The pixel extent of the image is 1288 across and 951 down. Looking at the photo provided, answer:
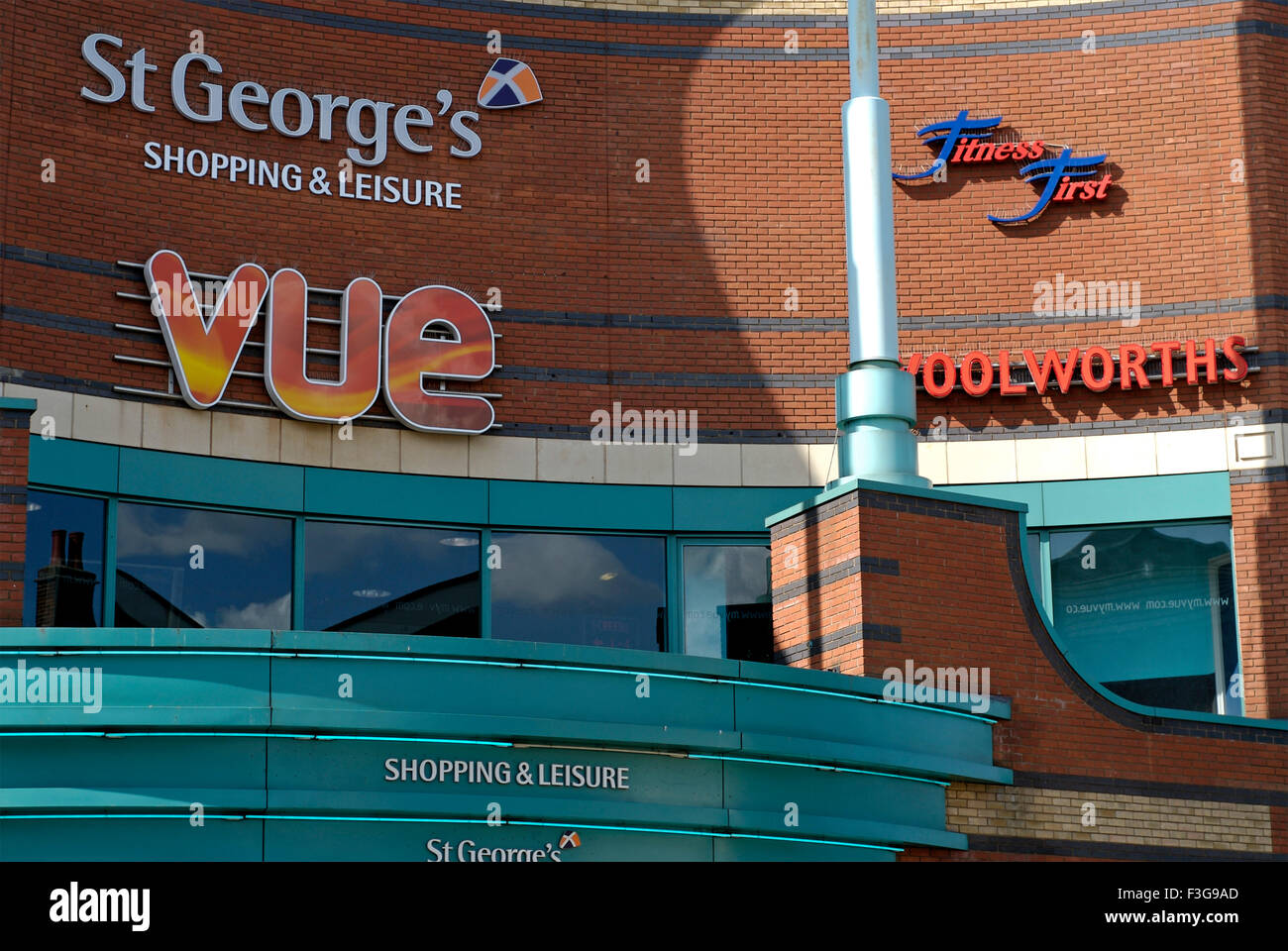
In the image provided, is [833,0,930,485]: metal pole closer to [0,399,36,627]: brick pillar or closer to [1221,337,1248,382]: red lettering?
[1221,337,1248,382]: red lettering

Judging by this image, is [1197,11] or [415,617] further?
[1197,11]

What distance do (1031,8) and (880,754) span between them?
408 inches

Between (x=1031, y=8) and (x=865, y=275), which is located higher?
(x=1031, y=8)

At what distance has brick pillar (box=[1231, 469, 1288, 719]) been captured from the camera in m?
19.3

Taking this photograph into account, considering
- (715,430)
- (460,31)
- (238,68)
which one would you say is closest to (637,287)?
(715,430)

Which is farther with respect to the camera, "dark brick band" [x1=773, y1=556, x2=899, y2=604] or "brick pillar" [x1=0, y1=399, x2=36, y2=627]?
"dark brick band" [x1=773, y1=556, x2=899, y2=604]

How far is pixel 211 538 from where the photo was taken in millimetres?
18766

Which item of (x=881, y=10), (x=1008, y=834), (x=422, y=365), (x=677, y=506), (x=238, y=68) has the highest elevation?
(x=881, y=10)

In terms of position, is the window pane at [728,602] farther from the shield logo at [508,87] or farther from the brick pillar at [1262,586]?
the shield logo at [508,87]

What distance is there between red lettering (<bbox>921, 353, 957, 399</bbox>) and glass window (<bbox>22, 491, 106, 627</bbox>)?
8.95 meters

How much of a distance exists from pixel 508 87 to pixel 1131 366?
765cm

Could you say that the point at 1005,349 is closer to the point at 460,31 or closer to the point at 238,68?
the point at 460,31

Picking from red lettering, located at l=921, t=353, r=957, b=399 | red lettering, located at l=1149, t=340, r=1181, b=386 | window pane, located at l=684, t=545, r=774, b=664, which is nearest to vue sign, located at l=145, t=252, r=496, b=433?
window pane, located at l=684, t=545, r=774, b=664

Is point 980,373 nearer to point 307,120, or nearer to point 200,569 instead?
point 307,120
